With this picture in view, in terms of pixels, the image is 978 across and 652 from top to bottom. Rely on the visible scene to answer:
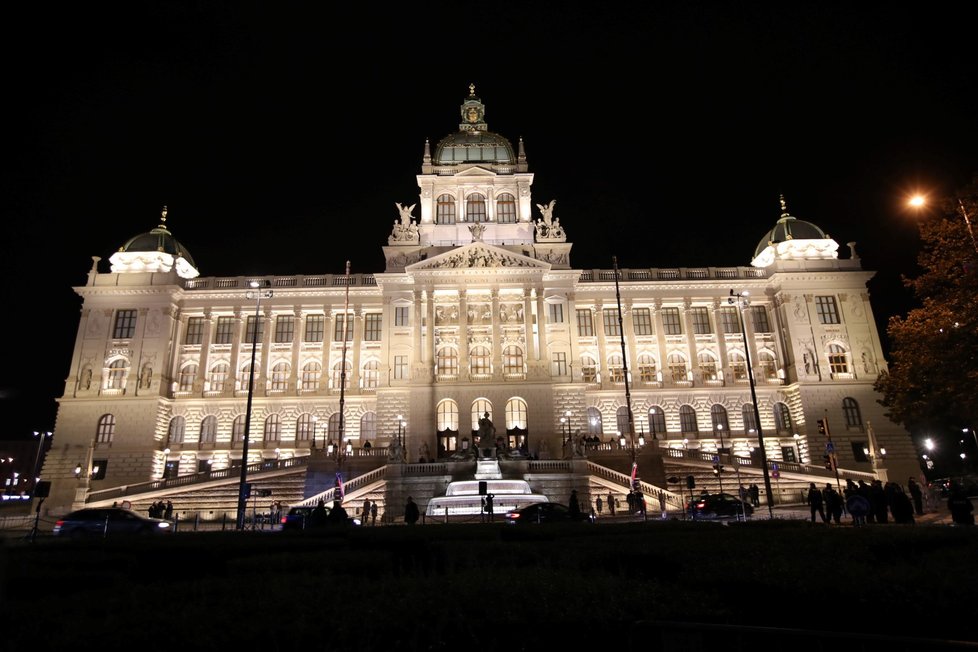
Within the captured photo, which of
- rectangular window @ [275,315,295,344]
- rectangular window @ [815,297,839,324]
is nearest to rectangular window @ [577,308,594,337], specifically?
rectangular window @ [815,297,839,324]

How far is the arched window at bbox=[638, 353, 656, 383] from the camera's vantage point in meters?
62.3

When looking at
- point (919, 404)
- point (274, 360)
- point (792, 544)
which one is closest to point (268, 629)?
point (792, 544)

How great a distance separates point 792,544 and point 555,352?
158 feet

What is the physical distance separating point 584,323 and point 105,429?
46.0 meters

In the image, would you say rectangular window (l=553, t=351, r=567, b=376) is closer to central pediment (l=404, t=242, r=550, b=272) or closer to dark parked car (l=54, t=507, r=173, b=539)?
central pediment (l=404, t=242, r=550, b=272)

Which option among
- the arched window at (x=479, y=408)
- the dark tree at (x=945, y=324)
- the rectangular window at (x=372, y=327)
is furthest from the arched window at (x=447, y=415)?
the dark tree at (x=945, y=324)

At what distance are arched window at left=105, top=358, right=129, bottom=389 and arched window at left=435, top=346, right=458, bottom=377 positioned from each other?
1161 inches

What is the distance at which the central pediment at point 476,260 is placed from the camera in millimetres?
59303

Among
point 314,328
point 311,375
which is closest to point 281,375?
point 311,375

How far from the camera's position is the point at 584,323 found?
6378 centimetres

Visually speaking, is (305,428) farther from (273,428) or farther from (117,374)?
(117,374)

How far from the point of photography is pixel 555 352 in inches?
2339

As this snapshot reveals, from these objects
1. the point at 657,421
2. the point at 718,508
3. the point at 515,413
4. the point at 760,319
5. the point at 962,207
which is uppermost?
the point at 760,319

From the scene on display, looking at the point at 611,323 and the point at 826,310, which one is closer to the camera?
the point at 826,310
